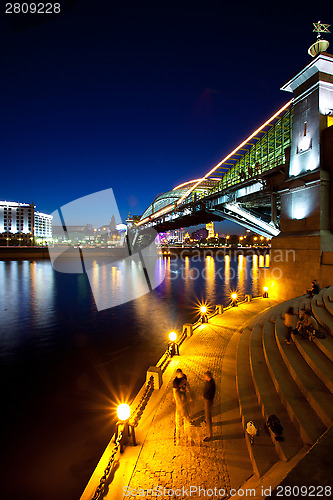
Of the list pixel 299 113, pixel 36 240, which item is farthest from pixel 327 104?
pixel 36 240

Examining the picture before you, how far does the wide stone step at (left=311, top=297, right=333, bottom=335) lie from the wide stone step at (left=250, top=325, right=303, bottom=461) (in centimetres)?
199

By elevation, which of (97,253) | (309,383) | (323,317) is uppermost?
(323,317)

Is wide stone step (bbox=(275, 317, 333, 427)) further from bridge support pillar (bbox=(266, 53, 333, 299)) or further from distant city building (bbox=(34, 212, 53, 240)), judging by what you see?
distant city building (bbox=(34, 212, 53, 240))

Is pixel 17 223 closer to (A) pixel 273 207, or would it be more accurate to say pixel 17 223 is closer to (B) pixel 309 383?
(A) pixel 273 207

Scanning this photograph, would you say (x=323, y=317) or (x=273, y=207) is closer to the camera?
(x=323, y=317)

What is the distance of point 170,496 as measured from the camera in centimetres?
410

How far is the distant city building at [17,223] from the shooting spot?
14212 cm

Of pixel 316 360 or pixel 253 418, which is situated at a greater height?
pixel 316 360

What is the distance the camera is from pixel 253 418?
17.3 ft

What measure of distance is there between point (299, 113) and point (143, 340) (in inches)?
664

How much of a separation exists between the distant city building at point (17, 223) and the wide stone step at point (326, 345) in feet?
501

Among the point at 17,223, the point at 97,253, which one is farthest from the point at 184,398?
the point at 17,223

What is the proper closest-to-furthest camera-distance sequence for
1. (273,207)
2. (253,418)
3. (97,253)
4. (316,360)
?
1. (253,418)
2. (316,360)
3. (273,207)
4. (97,253)

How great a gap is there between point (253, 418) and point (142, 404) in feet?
9.06
